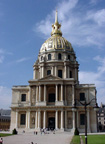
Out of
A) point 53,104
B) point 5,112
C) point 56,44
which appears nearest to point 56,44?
point 56,44

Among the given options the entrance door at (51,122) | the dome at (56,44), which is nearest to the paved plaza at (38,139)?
the entrance door at (51,122)

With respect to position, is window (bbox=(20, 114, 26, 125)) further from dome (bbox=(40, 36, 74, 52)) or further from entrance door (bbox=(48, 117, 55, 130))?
dome (bbox=(40, 36, 74, 52))

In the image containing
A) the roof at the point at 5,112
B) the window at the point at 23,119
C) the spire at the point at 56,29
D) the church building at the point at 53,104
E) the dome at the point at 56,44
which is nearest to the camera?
the church building at the point at 53,104

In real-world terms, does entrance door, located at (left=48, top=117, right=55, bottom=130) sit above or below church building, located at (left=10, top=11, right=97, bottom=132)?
below

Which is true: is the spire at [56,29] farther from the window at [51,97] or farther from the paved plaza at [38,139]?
the paved plaza at [38,139]

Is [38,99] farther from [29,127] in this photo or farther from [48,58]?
[48,58]

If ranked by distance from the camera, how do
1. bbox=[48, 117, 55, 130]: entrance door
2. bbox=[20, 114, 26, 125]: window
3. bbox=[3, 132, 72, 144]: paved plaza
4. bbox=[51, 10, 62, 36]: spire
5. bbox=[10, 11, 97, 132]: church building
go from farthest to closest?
bbox=[51, 10, 62, 36]: spire → bbox=[20, 114, 26, 125]: window → bbox=[48, 117, 55, 130]: entrance door → bbox=[10, 11, 97, 132]: church building → bbox=[3, 132, 72, 144]: paved plaza

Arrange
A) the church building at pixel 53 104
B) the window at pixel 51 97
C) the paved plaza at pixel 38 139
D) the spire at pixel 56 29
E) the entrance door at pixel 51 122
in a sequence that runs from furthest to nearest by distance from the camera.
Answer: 1. the spire at pixel 56 29
2. the window at pixel 51 97
3. the entrance door at pixel 51 122
4. the church building at pixel 53 104
5. the paved plaza at pixel 38 139

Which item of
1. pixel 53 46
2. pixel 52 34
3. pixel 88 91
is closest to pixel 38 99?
pixel 88 91

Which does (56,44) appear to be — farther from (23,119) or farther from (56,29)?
(23,119)

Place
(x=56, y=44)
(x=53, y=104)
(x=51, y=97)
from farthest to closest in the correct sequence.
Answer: (x=56, y=44)
(x=51, y=97)
(x=53, y=104)

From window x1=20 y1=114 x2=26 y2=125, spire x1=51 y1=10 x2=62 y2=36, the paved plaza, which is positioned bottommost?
the paved plaza

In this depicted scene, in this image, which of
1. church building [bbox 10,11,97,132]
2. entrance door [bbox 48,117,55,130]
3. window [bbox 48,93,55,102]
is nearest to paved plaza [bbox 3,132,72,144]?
church building [bbox 10,11,97,132]

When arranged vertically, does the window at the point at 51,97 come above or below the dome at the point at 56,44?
below
